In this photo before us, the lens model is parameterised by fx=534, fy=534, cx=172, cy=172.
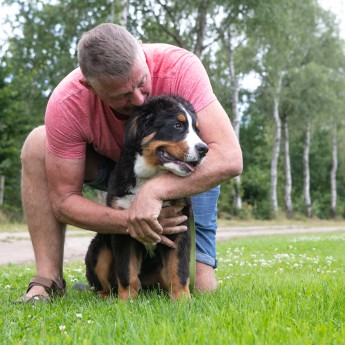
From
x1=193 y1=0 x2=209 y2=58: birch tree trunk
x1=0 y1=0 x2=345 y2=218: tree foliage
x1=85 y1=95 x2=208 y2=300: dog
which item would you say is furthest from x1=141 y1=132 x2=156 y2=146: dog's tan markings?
x1=193 y1=0 x2=209 y2=58: birch tree trunk

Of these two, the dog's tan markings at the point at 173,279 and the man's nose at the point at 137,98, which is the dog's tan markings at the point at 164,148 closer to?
the man's nose at the point at 137,98

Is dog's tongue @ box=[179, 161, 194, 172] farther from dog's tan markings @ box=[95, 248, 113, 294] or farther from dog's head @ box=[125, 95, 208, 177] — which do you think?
dog's tan markings @ box=[95, 248, 113, 294]

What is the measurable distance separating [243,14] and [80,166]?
21176 millimetres

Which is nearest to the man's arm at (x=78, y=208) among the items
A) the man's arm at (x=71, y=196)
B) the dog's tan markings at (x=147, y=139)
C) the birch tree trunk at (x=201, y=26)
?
the man's arm at (x=71, y=196)

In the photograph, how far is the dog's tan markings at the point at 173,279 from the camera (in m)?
3.84

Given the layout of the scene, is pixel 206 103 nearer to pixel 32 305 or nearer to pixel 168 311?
pixel 168 311

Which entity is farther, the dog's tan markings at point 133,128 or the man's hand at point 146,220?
the dog's tan markings at point 133,128

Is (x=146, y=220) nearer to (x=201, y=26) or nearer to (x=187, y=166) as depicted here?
(x=187, y=166)

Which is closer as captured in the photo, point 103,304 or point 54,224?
point 103,304

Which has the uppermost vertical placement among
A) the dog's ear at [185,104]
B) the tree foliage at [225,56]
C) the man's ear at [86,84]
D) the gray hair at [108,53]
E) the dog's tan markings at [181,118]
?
the tree foliage at [225,56]

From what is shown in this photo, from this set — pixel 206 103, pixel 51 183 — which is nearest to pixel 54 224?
pixel 51 183

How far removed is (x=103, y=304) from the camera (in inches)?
140

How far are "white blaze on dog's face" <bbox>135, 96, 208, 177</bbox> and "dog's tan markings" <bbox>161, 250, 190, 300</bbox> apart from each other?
0.65 meters

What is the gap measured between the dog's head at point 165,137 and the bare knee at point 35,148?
3.24 ft
